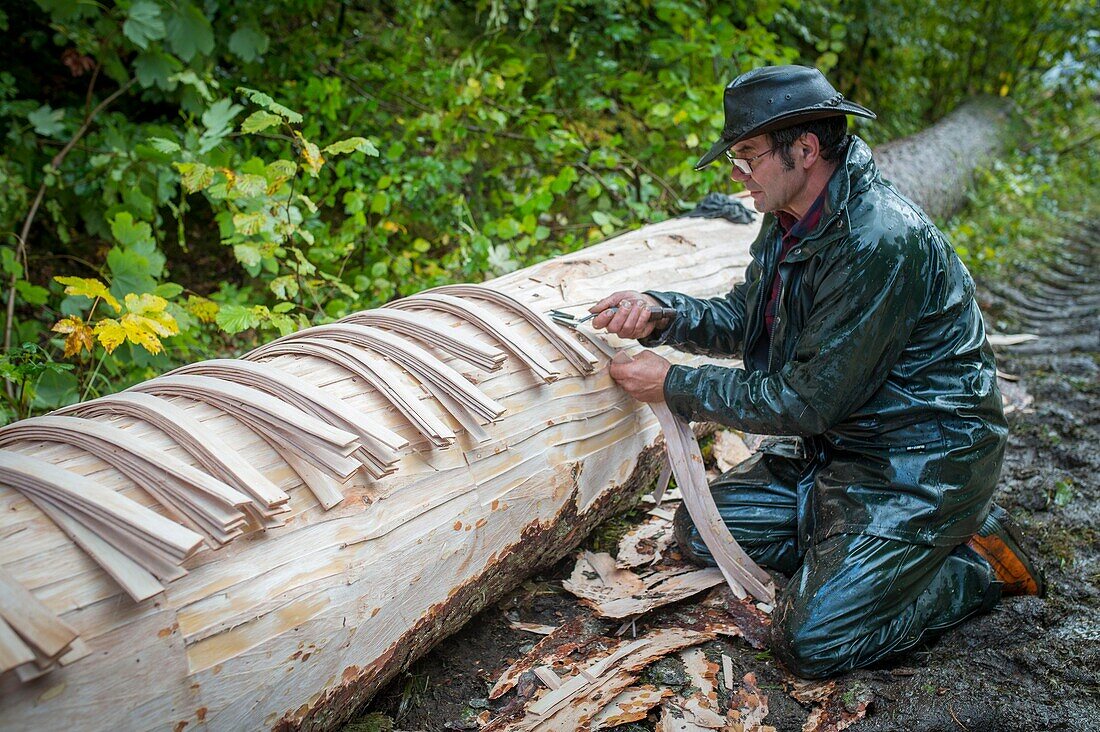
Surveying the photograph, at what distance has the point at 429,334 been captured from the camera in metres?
2.31

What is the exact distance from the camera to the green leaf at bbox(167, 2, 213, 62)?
388 centimetres

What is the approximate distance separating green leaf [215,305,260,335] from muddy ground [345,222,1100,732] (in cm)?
149

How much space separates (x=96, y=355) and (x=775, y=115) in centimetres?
273

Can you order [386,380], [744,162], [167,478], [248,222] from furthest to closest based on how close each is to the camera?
[248,222], [744,162], [386,380], [167,478]

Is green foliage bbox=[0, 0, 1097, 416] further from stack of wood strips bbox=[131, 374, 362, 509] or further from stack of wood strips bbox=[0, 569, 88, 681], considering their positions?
stack of wood strips bbox=[0, 569, 88, 681]

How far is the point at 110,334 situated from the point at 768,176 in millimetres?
2195

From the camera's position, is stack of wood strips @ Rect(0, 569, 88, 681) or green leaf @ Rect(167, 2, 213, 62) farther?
green leaf @ Rect(167, 2, 213, 62)

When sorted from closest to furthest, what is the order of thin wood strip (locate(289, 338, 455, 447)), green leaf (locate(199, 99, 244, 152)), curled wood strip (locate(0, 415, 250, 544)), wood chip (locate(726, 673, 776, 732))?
1. curled wood strip (locate(0, 415, 250, 544))
2. thin wood strip (locate(289, 338, 455, 447))
3. wood chip (locate(726, 673, 776, 732))
4. green leaf (locate(199, 99, 244, 152))

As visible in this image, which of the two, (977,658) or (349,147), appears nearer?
(977,658)

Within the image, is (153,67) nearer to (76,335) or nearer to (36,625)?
(76,335)

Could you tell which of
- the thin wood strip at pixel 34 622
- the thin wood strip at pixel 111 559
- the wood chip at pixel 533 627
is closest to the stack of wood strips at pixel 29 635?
the thin wood strip at pixel 34 622

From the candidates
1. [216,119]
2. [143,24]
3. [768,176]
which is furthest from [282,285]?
[768,176]

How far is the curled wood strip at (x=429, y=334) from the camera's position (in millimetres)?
2232

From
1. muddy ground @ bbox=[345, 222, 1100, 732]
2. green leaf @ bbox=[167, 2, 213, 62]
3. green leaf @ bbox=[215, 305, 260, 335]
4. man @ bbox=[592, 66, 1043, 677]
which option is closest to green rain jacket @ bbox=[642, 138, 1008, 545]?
man @ bbox=[592, 66, 1043, 677]
